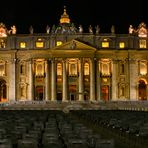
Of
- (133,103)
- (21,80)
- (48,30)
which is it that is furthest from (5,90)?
(133,103)

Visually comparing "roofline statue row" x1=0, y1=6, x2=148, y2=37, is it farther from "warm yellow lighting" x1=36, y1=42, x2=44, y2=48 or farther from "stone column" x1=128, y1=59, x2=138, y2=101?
"stone column" x1=128, y1=59, x2=138, y2=101

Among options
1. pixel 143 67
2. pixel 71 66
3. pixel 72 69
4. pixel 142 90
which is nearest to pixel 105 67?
pixel 72 69

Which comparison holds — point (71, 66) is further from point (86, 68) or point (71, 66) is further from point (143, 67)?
point (143, 67)

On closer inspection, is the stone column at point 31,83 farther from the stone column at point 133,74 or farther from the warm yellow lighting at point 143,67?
the warm yellow lighting at point 143,67

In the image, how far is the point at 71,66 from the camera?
436ft

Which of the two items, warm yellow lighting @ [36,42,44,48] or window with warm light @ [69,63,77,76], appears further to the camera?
warm yellow lighting @ [36,42,44,48]

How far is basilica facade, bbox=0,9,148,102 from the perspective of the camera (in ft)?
430

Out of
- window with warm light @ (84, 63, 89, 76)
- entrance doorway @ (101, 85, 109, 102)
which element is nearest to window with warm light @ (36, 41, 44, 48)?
window with warm light @ (84, 63, 89, 76)

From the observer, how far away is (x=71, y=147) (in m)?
18.8

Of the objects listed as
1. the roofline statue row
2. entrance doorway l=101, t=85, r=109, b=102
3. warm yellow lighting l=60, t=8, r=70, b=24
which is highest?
warm yellow lighting l=60, t=8, r=70, b=24

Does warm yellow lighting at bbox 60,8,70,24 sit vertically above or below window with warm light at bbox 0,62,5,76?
above

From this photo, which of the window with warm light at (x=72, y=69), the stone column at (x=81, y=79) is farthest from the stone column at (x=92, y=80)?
the window with warm light at (x=72, y=69)

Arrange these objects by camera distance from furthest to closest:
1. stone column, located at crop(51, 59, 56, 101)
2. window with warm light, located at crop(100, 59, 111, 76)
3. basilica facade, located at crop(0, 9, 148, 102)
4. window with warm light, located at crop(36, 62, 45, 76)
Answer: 1. window with warm light, located at crop(100, 59, 111, 76)
2. window with warm light, located at crop(36, 62, 45, 76)
3. basilica facade, located at crop(0, 9, 148, 102)
4. stone column, located at crop(51, 59, 56, 101)

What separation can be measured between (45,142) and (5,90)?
118m
